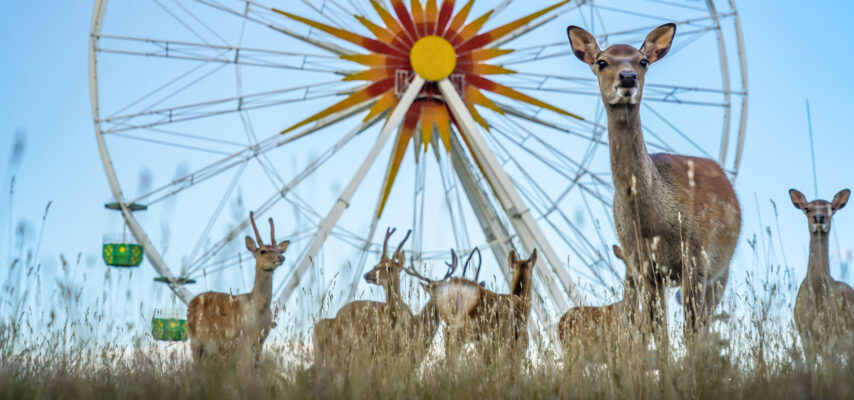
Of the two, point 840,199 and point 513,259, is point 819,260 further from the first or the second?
point 513,259

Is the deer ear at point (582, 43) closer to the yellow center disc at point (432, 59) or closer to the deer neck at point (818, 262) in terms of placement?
the deer neck at point (818, 262)

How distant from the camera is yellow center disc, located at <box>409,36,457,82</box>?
41.5ft

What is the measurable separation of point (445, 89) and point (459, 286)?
771 centimetres

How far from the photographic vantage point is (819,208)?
5.95 m

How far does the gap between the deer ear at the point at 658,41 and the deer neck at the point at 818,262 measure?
1.93m

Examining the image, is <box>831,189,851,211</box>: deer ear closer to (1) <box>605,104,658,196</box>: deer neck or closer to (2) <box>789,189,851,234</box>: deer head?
(2) <box>789,189,851,234</box>: deer head

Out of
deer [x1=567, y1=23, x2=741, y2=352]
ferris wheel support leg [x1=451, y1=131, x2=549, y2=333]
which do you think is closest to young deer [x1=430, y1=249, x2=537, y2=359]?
deer [x1=567, y1=23, x2=741, y2=352]

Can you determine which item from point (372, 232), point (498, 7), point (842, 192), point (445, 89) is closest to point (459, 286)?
point (842, 192)

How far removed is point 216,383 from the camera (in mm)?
3152

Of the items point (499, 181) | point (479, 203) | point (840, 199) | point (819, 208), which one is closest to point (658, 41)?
point (819, 208)

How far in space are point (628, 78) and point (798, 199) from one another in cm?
304

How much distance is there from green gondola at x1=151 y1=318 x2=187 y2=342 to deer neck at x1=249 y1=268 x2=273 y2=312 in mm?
1269

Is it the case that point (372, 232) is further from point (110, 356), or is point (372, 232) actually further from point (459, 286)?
point (110, 356)

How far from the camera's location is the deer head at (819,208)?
232 inches
